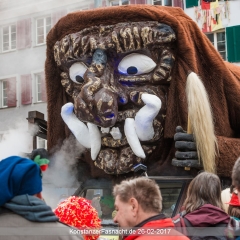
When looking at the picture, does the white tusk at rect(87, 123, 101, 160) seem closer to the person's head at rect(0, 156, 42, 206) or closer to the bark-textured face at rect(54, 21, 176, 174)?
the bark-textured face at rect(54, 21, 176, 174)

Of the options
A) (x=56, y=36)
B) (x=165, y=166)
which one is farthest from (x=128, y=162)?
(x=56, y=36)

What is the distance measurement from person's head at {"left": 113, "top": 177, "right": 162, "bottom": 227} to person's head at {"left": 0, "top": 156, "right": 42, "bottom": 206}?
0.40 meters

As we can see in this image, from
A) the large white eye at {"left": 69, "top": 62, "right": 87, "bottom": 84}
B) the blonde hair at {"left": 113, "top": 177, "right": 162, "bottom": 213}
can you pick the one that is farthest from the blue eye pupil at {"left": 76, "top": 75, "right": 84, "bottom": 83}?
the blonde hair at {"left": 113, "top": 177, "right": 162, "bottom": 213}

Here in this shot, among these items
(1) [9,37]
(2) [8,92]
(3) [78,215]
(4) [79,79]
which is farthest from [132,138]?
(2) [8,92]

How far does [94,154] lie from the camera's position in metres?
5.96

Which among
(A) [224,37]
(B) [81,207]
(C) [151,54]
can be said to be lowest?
(B) [81,207]

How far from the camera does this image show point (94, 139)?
589cm

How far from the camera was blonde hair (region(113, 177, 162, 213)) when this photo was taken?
100 inches

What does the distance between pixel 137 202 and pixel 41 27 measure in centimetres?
630

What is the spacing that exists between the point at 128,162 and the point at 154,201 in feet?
10.5

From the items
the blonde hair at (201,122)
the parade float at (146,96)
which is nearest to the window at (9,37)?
the parade float at (146,96)

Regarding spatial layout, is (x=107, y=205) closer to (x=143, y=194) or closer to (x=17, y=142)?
(x=17, y=142)

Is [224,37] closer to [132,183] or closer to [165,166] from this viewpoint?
[165,166]

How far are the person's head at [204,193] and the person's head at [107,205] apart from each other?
209 cm
